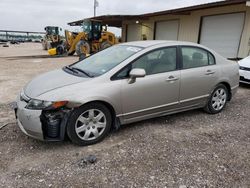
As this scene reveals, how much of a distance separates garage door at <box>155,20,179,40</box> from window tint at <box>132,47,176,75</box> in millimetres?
12185

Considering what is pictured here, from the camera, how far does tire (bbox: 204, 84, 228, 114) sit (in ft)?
13.6

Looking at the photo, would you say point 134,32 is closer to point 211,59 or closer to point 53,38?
point 53,38

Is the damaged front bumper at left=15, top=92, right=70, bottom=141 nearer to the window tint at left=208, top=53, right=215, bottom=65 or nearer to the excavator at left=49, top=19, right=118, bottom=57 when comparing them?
the window tint at left=208, top=53, right=215, bottom=65

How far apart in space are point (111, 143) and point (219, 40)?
1080cm

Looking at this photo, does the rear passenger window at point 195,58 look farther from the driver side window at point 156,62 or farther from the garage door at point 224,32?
the garage door at point 224,32

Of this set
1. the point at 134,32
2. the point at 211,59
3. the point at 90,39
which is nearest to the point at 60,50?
the point at 90,39

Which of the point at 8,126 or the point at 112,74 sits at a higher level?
the point at 112,74

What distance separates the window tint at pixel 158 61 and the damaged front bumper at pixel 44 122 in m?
1.31

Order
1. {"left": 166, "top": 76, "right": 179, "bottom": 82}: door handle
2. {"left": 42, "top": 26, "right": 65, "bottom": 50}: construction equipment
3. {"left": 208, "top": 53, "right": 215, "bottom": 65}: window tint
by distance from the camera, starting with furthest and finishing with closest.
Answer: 1. {"left": 42, "top": 26, "right": 65, "bottom": 50}: construction equipment
2. {"left": 208, "top": 53, "right": 215, "bottom": 65}: window tint
3. {"left": 166, "top": 76, "right": 179, "bottom": 82}: door handle

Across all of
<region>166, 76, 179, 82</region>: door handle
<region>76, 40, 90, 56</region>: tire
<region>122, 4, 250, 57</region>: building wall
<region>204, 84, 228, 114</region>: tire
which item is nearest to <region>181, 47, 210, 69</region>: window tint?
<region>166, 76, 179, 82</region>: door handle

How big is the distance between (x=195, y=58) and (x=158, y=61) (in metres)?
0.85

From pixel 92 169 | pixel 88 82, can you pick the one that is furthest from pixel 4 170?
pixel 88 82

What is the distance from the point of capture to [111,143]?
3.07 metres

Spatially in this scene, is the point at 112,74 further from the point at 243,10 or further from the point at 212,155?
the point at 243,10
